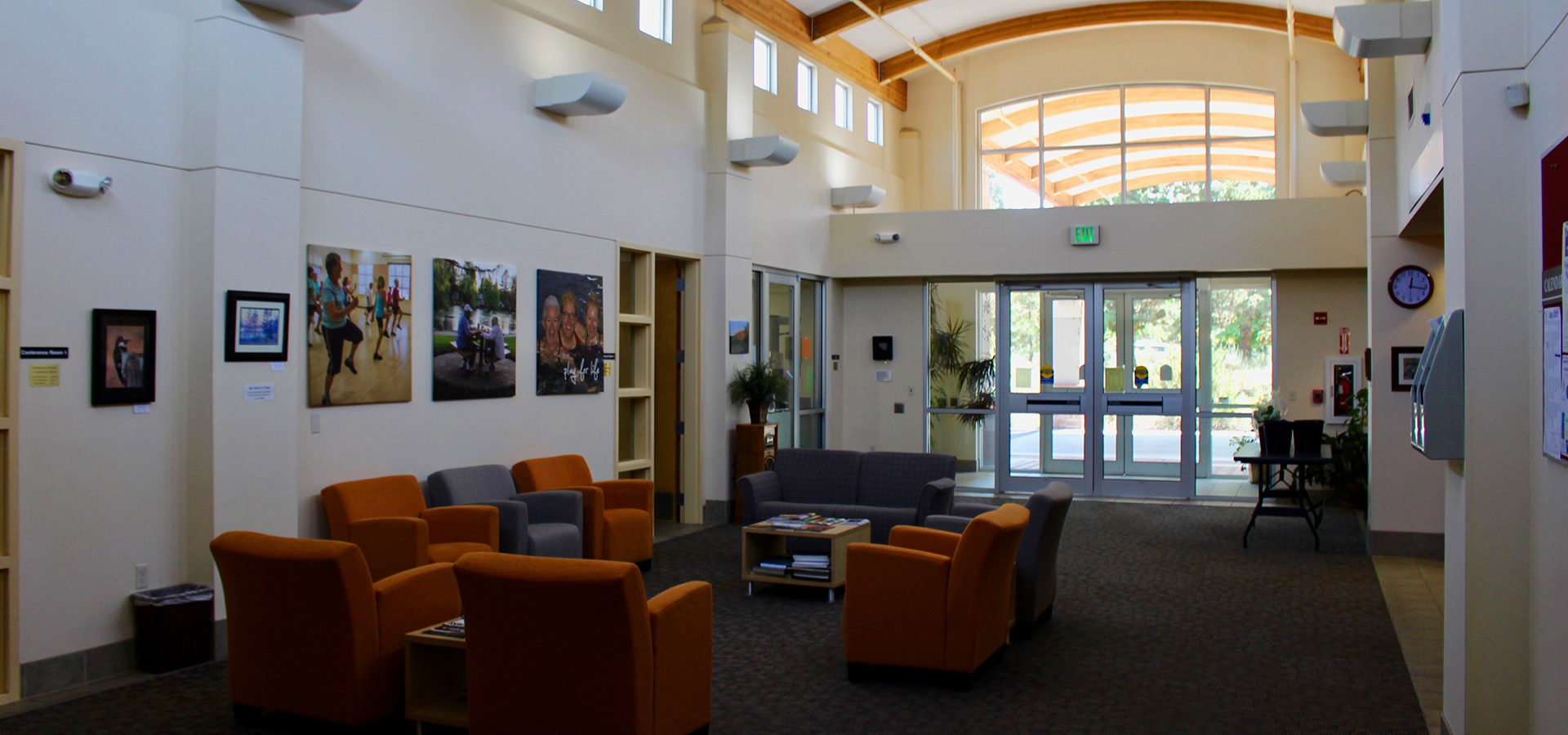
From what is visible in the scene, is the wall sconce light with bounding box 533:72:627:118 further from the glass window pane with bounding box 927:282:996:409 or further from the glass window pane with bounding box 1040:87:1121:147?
the glass window pane with bounding box 1040:87:1121:147

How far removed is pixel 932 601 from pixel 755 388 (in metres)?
5.22

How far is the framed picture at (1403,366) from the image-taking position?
8.18 metres

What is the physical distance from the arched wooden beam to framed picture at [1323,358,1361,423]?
367cm

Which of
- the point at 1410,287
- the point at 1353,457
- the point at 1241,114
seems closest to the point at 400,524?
the point at 1410,287

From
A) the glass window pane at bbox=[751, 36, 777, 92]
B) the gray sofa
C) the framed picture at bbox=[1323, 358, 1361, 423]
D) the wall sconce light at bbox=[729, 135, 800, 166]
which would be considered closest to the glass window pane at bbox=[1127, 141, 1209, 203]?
the framed picture at bbox=[1323, 358, 1361, 423]

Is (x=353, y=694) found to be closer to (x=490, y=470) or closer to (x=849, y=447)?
(x=490, y=470)

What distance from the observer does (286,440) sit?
18.8ft

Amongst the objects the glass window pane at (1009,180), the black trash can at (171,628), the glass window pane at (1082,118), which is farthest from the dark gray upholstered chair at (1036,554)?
the glass window pane at (1082,118)

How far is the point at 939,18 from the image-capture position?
13.1m

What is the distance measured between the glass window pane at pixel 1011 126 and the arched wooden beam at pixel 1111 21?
947 millimetres

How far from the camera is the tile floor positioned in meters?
5.04

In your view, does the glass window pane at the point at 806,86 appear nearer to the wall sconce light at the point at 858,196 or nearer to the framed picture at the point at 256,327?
the wall sconce light at the point at 858,196

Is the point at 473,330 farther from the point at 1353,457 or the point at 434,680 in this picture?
the point at 1353,457

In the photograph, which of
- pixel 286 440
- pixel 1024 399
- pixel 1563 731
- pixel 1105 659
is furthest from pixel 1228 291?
pixel 286 440
